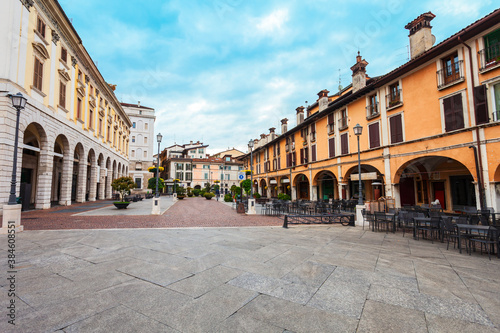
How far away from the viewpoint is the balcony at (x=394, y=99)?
14769 millimetres

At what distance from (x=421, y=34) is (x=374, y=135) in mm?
→ 6901

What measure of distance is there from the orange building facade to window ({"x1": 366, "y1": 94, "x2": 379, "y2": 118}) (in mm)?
71

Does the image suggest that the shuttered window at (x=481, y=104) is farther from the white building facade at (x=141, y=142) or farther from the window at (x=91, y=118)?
the white building facade at (x=141, y=142)

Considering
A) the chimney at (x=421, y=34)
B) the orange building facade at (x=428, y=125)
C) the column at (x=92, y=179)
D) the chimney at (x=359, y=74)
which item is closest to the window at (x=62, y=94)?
the column at (x=92, y=179)

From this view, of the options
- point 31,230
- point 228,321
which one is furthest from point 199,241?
point 31,230

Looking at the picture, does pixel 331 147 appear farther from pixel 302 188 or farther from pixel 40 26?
pixel 40 26

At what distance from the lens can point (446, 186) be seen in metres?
15.3

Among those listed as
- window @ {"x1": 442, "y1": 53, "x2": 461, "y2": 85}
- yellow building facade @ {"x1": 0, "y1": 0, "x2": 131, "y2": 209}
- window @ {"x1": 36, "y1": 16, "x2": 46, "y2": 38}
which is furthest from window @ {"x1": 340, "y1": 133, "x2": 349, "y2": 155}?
window @ {"x1": 36, "y1": 16, "x2": 46, "y2": 38}

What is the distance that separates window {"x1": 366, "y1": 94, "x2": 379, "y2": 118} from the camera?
16622 mm

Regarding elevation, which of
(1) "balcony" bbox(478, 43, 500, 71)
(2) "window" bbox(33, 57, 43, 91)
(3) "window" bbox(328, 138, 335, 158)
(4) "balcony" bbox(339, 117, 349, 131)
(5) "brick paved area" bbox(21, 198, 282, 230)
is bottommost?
(5) "brick paved area" bbox(21, 198, 282, 230)

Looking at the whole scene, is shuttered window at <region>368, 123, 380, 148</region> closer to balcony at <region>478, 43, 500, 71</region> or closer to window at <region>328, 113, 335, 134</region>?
window at <region>328, 113, 335, 134</region>

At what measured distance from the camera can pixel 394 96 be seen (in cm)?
1533

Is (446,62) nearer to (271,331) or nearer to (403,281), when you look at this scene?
(403,281)

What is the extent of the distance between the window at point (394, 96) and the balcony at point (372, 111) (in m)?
1.00
